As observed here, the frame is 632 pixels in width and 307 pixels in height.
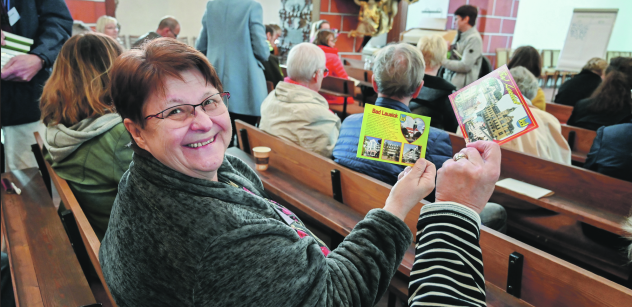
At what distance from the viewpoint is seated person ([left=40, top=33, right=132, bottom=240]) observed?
60.4 inches

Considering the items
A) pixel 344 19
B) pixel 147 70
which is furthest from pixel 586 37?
pixel 147 70

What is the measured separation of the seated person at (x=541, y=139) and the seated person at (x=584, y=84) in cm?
177

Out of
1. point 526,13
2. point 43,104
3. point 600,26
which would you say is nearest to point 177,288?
point 43,104

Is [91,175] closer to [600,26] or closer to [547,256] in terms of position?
[547,256]

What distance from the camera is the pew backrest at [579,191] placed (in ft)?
5.76

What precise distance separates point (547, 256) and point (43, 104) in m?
1.86

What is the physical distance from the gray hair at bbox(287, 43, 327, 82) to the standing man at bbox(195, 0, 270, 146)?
926mm

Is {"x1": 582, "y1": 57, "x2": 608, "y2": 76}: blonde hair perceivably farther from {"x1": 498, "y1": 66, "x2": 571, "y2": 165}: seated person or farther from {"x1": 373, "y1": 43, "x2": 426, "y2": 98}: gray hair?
{"x1": 373, "y1": 43, "x2": 426, "y2": 98}: gray hair

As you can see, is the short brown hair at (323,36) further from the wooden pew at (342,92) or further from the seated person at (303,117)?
the seated person at (303,117)

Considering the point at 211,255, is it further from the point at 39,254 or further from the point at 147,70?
the point at 39,254

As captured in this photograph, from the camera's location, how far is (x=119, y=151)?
1.53 metres

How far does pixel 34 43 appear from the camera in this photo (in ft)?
7.52

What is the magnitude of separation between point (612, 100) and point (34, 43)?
3.71 meters

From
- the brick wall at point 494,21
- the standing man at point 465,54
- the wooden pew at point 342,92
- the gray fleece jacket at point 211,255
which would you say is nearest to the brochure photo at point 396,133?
the gray fleece jacket at point 211,255
